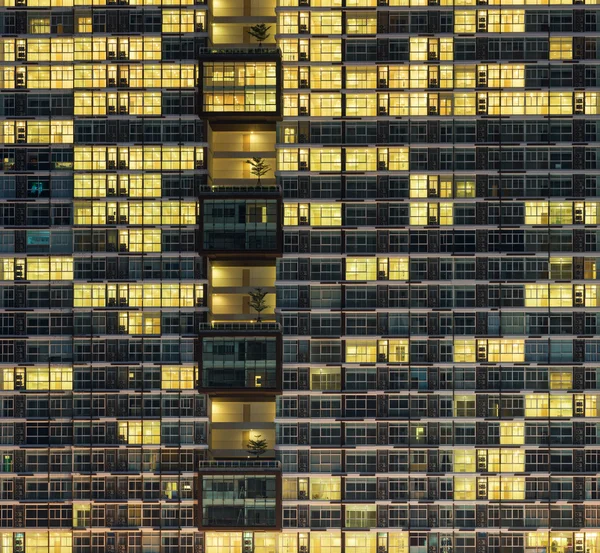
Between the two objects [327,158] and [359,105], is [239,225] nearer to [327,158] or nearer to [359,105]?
[327,158]

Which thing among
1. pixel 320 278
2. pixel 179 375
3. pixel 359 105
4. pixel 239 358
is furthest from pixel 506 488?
pixel 359 105

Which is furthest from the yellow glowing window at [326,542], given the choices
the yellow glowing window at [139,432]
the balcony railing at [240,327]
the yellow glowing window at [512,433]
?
the balcony railing at [240,327]

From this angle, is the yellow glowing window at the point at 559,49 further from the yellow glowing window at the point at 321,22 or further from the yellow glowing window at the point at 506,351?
the yellow glowing window at the point at 506,351

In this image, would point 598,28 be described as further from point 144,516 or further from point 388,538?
point 144,516

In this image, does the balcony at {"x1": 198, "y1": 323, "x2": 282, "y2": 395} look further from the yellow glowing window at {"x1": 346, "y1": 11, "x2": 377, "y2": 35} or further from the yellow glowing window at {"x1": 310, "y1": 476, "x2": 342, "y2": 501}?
the yellow glowing window at {"x1": 346, "y1": 11, "x2": 377, "y2": 35}

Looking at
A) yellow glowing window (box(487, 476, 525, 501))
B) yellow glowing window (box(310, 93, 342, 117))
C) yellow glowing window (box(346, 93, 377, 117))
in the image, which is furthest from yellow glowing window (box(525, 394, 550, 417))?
yellow glowing window (box(310, 93, 342, 117))
